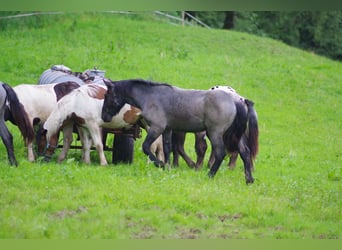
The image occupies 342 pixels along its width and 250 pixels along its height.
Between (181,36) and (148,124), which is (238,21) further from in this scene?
(148,124)

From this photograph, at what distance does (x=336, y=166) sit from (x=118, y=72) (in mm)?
7343

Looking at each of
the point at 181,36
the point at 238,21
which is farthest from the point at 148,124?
the point at 238,21

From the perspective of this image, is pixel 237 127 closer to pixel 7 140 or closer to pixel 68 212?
pixel 68 212

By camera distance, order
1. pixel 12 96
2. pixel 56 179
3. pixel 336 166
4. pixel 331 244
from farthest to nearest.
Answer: pixel 336 166 < pixel 12 96 < pixel 56 179 < pixel 331 244

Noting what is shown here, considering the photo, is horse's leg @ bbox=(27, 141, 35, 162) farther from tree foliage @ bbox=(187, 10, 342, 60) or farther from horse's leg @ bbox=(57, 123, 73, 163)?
tree foliage @ bbox=(187, 10, 342, 60)

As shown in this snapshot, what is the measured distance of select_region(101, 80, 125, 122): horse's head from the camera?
1020 cm

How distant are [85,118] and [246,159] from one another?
241cm

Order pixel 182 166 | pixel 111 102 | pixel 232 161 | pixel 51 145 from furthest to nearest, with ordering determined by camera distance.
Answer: pixel 182 166 → pixel 232 161 → pixel 51 145 → pixel 111 102

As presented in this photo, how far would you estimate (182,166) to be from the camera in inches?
433

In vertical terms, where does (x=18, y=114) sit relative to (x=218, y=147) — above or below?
above

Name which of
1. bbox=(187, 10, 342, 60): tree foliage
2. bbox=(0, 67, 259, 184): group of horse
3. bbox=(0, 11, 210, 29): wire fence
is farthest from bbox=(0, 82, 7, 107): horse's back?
bbox=(187, 10, 342, 60): tree foliage

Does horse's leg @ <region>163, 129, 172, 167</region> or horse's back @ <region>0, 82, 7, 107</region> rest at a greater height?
horse's back @ <region>0, 82, 7, 107</region>

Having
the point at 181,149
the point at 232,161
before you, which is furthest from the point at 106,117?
the point at 232,161

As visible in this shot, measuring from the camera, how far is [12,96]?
32.9 ft
